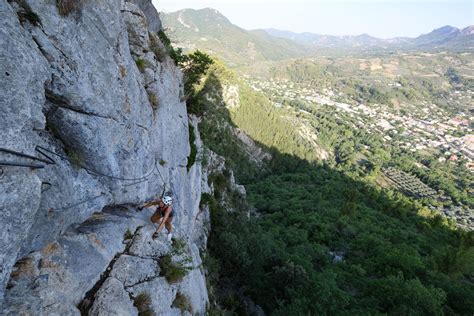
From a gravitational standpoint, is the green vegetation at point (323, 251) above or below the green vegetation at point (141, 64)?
below

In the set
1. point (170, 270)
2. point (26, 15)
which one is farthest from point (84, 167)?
point (170, 270)

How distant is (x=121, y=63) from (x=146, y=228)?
6369mm

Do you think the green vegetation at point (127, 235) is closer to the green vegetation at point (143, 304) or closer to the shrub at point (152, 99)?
the green vegetation at point (143, 304)

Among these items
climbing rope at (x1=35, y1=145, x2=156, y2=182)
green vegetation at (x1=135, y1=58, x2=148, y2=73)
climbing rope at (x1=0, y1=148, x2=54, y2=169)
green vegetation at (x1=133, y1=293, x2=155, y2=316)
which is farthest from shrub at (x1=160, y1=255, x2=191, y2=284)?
green vegetation at (x1=135, y1=58, x2=148, y2=73)

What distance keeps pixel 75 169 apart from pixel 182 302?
6.86 meters

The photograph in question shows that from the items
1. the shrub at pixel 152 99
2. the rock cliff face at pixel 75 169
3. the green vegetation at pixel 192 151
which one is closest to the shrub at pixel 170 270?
the rock cliff face at pixel 75 169

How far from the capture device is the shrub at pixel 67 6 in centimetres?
848

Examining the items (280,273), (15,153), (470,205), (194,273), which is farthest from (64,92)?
(470,205)

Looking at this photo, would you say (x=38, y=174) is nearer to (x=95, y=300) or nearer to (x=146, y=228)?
(x=95, y=300)

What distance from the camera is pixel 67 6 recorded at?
879cm

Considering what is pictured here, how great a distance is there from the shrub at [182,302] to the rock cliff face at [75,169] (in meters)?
0.20

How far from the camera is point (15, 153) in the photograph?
5.95 meters

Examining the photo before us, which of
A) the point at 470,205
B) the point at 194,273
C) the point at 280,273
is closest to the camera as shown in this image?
the point at 194,273

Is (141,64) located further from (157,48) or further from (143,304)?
(143,304)
